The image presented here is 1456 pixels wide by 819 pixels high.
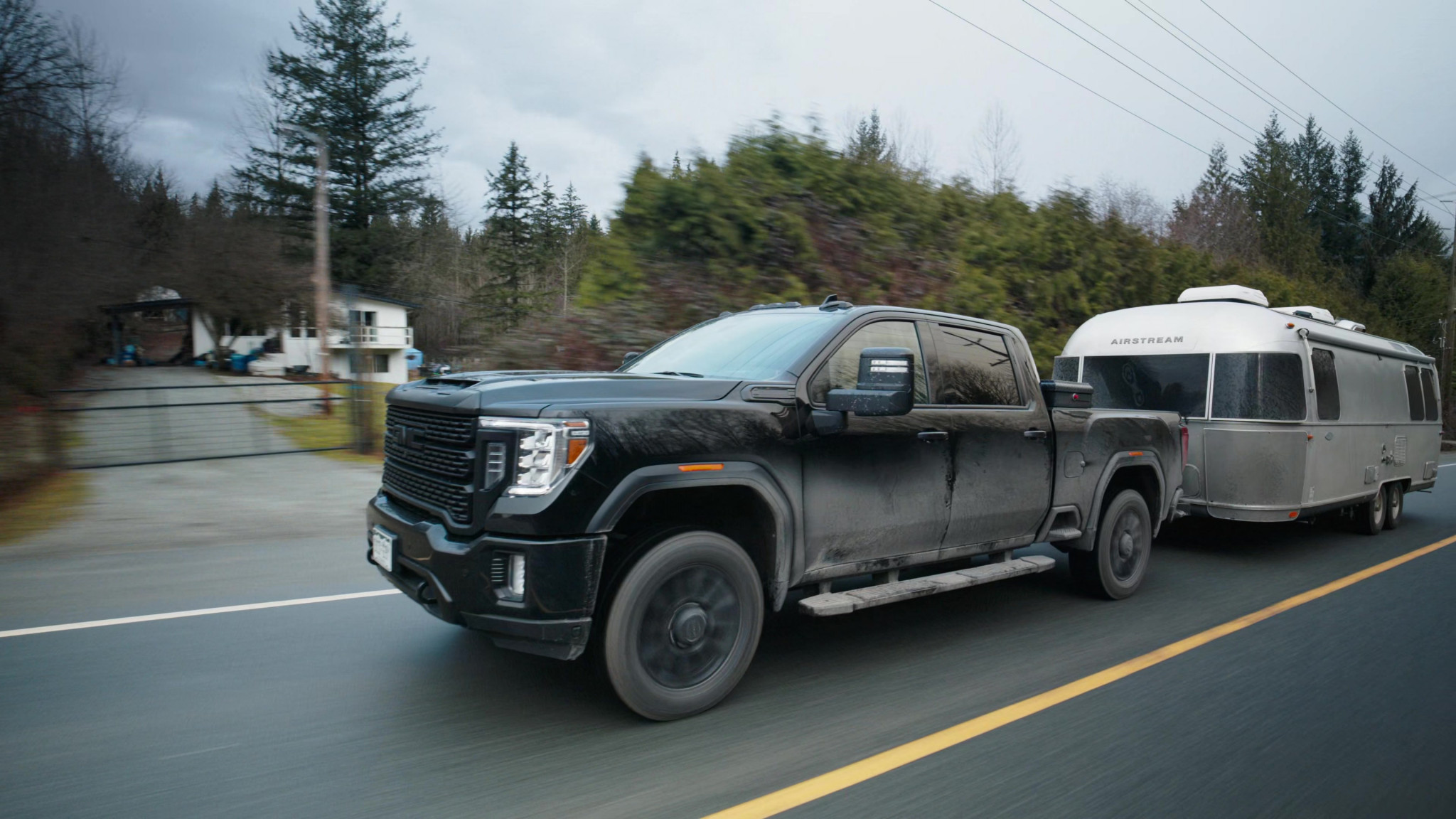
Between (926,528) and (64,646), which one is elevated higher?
(926,528)

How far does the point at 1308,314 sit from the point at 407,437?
919 cm

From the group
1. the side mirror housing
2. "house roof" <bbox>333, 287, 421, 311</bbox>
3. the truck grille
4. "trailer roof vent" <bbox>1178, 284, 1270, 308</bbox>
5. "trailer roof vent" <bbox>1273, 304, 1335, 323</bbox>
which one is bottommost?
the truck grille

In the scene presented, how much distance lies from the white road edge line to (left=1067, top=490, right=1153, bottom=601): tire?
190 inches

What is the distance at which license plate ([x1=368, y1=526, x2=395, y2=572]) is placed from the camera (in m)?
4.11

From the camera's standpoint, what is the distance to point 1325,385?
8.74m

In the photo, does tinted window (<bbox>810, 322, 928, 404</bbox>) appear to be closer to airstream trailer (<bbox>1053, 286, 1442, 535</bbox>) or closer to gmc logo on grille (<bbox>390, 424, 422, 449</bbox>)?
gmc logo on grille (<bbox>390, 424, 422, 449</bbox>)

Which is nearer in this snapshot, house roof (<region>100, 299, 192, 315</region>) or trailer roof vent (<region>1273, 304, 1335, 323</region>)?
trailer roof vent (<region>1273, 304, 1335, 323</region>)

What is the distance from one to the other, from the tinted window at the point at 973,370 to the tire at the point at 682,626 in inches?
70.1

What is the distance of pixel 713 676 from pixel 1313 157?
79200 mm

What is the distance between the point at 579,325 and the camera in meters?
11.3

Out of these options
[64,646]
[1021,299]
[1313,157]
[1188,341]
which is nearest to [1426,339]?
[1313,157]

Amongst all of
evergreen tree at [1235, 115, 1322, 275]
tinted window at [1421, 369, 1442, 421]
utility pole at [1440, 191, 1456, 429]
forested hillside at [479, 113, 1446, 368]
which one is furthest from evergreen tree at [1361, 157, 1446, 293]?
tinted window at [1421, 369, 1442, 421]

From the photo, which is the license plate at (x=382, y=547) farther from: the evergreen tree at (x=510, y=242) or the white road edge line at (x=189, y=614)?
the evergreen tree at (x=510, y=242)

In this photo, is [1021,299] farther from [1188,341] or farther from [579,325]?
[579,325]
